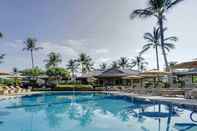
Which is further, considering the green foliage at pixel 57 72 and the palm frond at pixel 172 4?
the green foliage at pixel 57 72

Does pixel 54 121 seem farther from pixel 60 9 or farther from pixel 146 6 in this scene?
pixel 146 6

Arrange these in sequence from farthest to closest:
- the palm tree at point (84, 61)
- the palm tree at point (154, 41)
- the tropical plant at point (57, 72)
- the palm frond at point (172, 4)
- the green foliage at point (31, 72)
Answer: the palm tree at point (84, 61) < the green foliage at point (31, 72) < the tropical plant at point (57, 72) < the palm tree at point (154, 41) < the palm frond at point (172, 4)

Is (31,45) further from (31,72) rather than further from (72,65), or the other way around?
(72,65)

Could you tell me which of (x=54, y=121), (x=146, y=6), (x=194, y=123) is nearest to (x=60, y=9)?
(x=146, y=6)

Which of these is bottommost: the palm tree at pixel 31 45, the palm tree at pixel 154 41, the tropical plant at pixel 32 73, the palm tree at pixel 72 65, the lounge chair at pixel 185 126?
the lounge chair at pixel 185 126

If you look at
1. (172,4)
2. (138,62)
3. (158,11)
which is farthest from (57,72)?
(138,62)

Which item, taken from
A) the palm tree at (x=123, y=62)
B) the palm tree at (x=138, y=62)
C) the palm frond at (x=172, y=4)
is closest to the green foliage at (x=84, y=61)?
the palm tree at (x=123, y=62)

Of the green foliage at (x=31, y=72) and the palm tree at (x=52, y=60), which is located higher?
the palm tree at (x=52, y=60)

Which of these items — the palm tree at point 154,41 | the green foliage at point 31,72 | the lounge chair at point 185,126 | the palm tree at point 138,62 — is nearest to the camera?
the lounge chair at point 185,126

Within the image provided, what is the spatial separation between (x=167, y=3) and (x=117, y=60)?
130 ft

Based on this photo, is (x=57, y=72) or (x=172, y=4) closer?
(x=172, y=4)

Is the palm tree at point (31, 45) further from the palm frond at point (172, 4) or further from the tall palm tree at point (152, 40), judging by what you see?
the palm frond at point (172, 4)

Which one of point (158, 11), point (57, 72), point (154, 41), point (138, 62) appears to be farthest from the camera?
point (138, 62)

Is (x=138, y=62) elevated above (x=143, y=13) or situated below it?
below
